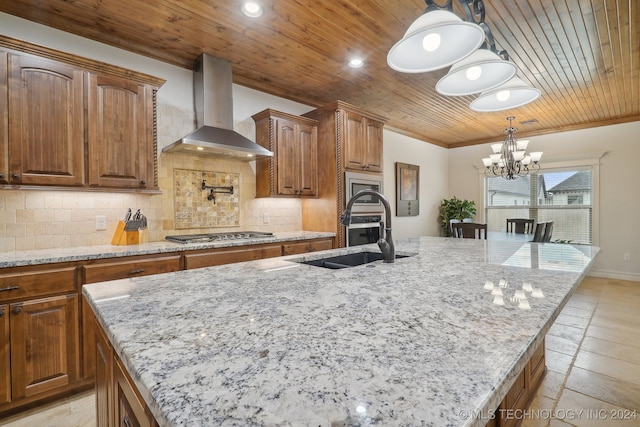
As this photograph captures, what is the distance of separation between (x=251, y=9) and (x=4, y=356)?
2.71 meters

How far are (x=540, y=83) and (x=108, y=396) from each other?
15.5 ft

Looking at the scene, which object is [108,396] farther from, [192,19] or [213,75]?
[213,75]

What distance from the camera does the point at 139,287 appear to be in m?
1.13

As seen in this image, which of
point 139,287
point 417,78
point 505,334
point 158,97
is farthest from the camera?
point 417,78

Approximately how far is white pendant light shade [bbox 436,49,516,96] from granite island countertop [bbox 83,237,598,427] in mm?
1025

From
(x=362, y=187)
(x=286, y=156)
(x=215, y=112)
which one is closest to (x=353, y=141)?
(x=362, y=187)

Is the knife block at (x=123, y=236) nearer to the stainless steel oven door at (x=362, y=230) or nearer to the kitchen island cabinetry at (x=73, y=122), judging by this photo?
the kitchen island cabinetry at (x=73, y=122)

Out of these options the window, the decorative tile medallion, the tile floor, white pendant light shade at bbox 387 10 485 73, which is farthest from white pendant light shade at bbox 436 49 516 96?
the window

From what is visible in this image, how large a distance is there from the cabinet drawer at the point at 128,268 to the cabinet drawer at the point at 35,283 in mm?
96

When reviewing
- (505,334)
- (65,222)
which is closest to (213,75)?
(65,222)

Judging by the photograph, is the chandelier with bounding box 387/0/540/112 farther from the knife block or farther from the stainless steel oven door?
the knife block

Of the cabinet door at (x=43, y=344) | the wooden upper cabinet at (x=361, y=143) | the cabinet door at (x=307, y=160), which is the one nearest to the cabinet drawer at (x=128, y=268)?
the cabinet door at (x=43, y=344)

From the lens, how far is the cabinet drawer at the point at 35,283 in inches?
69.9

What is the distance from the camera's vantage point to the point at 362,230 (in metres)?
3.85
